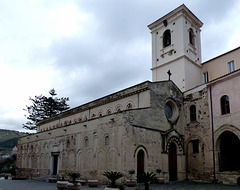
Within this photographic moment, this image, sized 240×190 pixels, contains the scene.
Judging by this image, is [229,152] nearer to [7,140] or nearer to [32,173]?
[32,173]

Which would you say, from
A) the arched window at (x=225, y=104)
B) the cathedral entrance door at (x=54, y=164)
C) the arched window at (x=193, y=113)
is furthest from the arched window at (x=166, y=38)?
the cathedral entrance door at (x=54, y=164)

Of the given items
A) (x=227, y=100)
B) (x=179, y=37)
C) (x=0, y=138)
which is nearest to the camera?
(x=227, y=100)

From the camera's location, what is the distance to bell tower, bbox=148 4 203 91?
94.9ft

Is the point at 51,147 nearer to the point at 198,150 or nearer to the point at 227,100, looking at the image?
the point at 198,150

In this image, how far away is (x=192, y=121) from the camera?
79.2 feet

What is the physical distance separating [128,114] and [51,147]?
14.5m

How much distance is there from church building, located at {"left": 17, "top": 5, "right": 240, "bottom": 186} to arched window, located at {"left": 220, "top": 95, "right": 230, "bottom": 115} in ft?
0.27

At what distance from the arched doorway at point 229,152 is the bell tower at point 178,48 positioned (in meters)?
→ 7.72

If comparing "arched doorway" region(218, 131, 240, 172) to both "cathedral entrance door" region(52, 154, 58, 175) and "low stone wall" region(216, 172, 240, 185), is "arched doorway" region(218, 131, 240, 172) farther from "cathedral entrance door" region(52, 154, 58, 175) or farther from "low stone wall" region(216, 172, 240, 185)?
"cathedral entrance door" region(52, 154, 58, 175)

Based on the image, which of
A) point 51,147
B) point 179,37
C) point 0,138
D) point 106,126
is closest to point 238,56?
point 179,37

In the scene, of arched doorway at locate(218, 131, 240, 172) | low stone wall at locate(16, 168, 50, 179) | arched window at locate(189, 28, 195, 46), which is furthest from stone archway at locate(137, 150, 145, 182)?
arched window at locate(189, 28, 195, 46)

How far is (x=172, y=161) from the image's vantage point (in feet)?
75.2

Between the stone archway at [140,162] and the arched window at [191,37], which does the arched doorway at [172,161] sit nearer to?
the stone archway at [140,162]

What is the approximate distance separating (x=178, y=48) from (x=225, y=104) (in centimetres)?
1078
